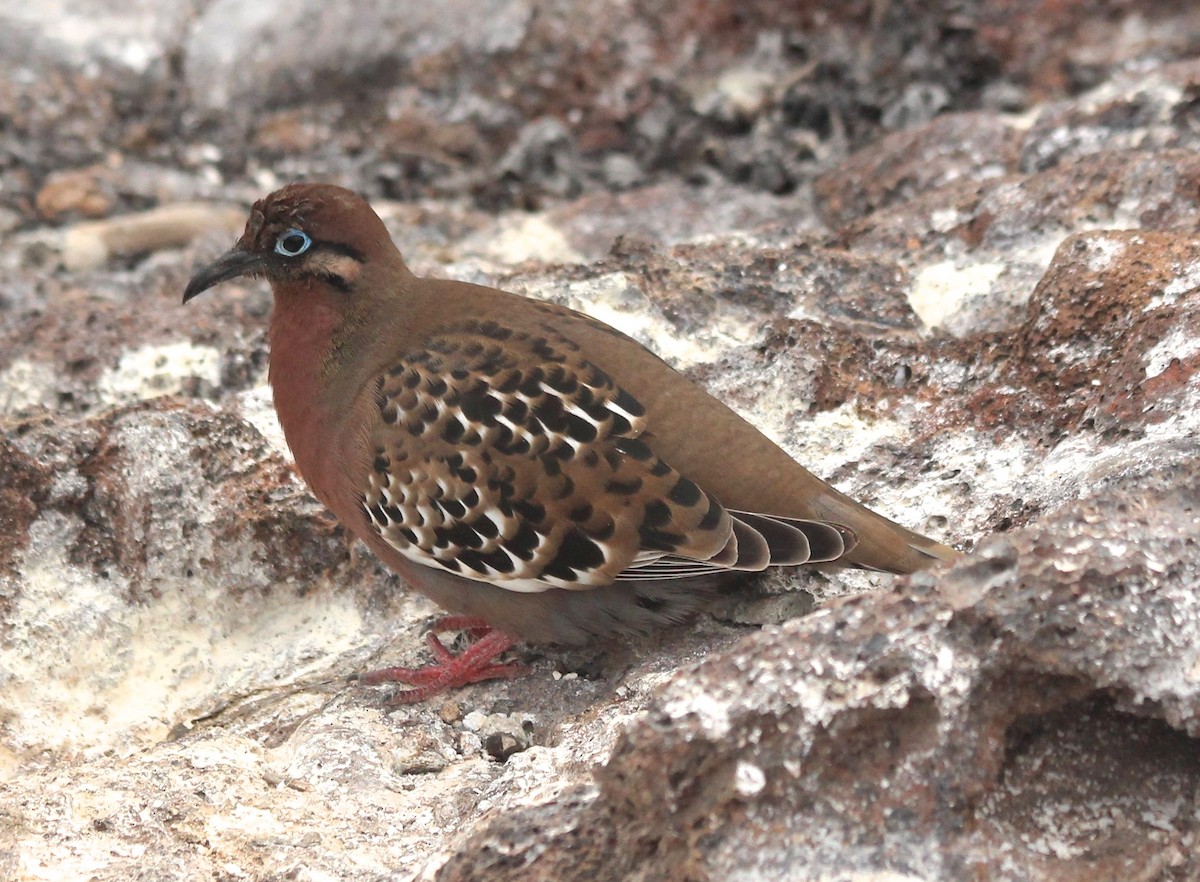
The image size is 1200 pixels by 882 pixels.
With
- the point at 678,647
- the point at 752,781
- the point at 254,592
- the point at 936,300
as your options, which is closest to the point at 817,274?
the point at 936,300

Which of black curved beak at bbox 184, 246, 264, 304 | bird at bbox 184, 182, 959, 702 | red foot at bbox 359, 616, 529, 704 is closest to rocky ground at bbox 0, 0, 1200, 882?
red foot at bbox 359, 616, 529, 704

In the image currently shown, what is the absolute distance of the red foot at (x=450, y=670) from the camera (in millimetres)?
4062

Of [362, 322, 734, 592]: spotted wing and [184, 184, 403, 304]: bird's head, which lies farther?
[184, 184, 403, 304]: bird's head

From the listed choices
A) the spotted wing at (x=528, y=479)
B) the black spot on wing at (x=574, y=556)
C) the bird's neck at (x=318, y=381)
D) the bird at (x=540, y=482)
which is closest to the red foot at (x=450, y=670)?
the bird at (x=540, y=482)

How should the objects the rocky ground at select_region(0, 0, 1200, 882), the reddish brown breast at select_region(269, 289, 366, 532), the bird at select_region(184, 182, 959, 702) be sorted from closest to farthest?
the rocky ground at select_region(0, 0, 1200, 882)
the bird at select_region(184, 182, 959, 702)
the reddish brown breast at select_region(269, 289, 366, 532)

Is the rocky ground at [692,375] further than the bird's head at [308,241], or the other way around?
the bird's head at [308,241]

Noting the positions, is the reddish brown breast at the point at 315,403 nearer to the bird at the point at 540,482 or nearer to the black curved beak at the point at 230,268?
the bird at the point at 540,482

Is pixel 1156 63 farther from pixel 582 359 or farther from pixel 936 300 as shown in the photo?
pixel 582 359

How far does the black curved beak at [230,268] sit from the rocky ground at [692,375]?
47cm

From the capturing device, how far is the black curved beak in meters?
4.67

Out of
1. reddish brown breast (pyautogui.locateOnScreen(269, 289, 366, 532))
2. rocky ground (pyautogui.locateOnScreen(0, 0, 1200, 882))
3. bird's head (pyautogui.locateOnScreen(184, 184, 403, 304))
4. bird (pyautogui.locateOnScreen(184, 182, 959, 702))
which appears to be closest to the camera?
rocky ground (pyautogui.locateOnScreen(0, 0, 1200, 882))

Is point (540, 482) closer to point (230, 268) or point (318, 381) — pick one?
point (318, 381)

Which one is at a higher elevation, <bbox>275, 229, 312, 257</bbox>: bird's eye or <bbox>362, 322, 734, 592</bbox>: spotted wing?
<bbox>275, 229, 312, 257</bbox>: bird's eye

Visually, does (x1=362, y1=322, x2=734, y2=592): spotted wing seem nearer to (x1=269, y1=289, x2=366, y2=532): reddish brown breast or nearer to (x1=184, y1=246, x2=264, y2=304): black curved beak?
(x1=269, y1=289, x2=366, y2=532): reddish brown breast
